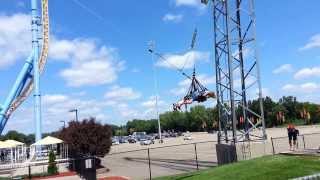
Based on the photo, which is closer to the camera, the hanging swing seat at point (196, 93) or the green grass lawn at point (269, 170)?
the green grass lawn at point (269, 170)

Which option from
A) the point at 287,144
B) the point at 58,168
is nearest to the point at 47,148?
the point at 58,168

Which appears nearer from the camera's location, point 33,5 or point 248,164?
point 248,164

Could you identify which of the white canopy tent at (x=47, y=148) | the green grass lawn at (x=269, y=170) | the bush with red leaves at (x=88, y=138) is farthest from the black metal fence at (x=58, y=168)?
the green grass lawn at (x=269, y=170)

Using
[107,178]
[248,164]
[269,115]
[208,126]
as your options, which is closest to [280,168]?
[248,164]

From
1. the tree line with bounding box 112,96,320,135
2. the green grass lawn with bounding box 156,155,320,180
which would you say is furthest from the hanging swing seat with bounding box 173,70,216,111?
the tree line with bounding box 112,96,320,135

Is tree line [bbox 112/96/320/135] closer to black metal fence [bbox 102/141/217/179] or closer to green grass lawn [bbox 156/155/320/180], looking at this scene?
black metal fence [bbox 102/141/217/179]

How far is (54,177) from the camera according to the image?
30.3 m

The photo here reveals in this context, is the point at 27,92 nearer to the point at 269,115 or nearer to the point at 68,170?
the point at 68,170

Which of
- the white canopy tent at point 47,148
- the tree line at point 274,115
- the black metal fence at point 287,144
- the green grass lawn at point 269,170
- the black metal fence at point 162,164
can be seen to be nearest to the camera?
the green grass lawn at point 269,170

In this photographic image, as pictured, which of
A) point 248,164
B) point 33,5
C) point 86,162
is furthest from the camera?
point 33,5

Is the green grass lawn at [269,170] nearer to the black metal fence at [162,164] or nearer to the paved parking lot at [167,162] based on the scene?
the paved parking lot at [167,162]

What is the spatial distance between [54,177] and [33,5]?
90.8ft

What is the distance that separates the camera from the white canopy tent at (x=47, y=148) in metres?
39.3

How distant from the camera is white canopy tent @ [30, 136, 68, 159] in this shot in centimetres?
3934
